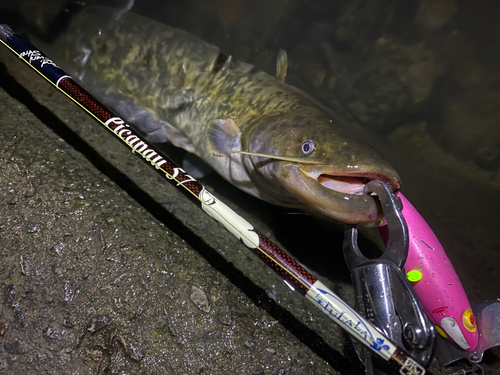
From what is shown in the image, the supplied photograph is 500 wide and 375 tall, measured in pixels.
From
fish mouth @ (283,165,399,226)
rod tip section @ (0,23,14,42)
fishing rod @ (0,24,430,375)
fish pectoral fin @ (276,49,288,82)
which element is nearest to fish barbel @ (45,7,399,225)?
fish mouth @ (283,165,399,226)

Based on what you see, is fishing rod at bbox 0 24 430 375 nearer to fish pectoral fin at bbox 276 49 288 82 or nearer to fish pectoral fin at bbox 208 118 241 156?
fish pectoral fin at bbox 208 118 241 156

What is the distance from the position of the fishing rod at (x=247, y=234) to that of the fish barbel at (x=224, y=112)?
38 cm

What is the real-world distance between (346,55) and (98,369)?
3.71 metres

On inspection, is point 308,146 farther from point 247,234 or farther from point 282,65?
point 282,65

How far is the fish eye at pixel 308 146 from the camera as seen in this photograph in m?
1.67

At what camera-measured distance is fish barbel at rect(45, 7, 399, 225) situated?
1.55m

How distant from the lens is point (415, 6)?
11.0 ft

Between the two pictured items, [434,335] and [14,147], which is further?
[14,147]

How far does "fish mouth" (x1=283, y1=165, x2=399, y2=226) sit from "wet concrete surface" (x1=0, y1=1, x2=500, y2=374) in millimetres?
528

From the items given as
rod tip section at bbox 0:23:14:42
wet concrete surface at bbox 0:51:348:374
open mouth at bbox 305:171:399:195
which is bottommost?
wet concrete surface at bbox 0:51:348:374

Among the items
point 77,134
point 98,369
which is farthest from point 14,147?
point 98,369

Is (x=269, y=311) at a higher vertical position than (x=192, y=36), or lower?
lower

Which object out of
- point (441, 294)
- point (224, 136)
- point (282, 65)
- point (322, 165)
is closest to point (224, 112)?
point (224, 136)

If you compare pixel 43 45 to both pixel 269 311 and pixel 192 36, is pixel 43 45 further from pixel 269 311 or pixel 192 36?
pixel 269 311
